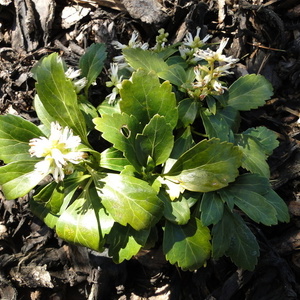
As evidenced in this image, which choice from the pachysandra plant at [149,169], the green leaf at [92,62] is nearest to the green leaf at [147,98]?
the pachysandra plant at [149,169]

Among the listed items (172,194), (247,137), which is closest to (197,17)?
(247,137)

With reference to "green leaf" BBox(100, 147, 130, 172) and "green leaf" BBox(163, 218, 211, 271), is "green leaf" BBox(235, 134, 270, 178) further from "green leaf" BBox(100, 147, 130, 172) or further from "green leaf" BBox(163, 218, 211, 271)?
"green leaf" BBox(100, 147, 130, 172)

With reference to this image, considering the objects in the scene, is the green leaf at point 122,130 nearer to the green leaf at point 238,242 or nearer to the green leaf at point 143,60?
the green leaf at point 143,60

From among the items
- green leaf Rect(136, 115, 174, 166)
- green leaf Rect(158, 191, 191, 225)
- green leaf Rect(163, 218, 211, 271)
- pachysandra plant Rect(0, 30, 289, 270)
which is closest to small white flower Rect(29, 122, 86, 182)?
pachysandra plant Rect(0, 30, 289, 270)

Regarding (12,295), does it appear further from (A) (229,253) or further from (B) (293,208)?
(B) (293,208)

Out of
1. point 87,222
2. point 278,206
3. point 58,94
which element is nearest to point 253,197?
point 278,206

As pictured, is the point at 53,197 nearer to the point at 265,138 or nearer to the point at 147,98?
the point at 147,98
